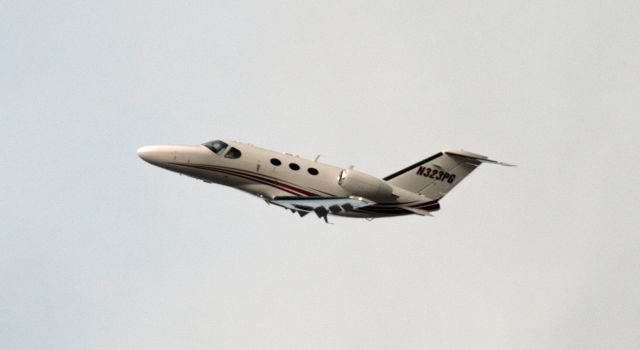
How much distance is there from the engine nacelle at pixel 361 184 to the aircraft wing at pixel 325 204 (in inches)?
53.2

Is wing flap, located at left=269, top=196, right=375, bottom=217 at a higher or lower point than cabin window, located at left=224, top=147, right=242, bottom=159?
lower

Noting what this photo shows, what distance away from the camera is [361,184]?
48281mm

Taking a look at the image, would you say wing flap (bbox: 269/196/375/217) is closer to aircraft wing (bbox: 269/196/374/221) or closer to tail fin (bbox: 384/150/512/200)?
aircraft wing (bbox: 269/196/374/221)

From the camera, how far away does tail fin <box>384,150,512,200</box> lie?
52312mm

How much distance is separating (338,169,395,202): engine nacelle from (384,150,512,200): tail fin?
3.54 meters

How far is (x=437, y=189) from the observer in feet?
172

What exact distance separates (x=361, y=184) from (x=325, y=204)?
359 centimetres

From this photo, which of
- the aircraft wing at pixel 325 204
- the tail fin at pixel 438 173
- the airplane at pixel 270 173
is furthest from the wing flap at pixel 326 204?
the tail fin at pixel 438 173

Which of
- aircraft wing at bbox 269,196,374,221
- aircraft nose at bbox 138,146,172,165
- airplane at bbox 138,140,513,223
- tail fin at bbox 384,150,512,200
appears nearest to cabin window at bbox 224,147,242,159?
airplane at bbox 138,140,513,223

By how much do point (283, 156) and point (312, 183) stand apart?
1.89m

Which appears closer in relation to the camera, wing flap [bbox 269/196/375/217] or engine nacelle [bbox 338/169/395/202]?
wing flap [bbox 269/196/375/217]

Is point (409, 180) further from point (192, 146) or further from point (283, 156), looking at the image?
point (192, 146)

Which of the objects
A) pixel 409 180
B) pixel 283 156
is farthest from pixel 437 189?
pixel 283 156

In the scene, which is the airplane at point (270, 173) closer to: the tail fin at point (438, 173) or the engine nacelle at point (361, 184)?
the engine nacelle at point (361, 184)
